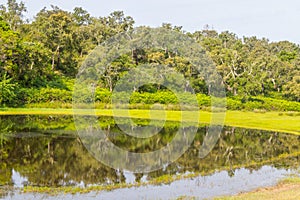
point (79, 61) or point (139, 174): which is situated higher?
point (79, 61)

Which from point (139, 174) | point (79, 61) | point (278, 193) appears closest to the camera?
point (278, 193)

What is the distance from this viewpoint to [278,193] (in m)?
13.0

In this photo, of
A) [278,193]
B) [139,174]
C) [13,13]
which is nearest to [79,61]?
[13,13]

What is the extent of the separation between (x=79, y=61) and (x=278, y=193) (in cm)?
5392

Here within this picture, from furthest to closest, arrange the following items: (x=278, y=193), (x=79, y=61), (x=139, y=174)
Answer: (x=79, y=61) → (x=139, y=174) → (x=278, y=193)

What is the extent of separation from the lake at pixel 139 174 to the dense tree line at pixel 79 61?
68.8 feet

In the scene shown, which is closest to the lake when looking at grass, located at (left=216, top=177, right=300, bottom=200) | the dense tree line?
grass, located at (left=216, top=177, right=300, bottom=200)

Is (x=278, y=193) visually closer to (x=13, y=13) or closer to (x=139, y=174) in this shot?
(x=139, y=174)

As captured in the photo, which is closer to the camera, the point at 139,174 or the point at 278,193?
the point at 278,193

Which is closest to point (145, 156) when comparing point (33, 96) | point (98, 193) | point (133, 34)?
point (98, 193)

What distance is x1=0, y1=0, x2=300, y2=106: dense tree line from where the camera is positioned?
160 ft

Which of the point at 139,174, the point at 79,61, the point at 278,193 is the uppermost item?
the point at 79,61

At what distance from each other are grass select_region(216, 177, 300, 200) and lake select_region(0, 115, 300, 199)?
0.58 metres

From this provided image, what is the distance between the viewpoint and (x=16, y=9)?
280ft
